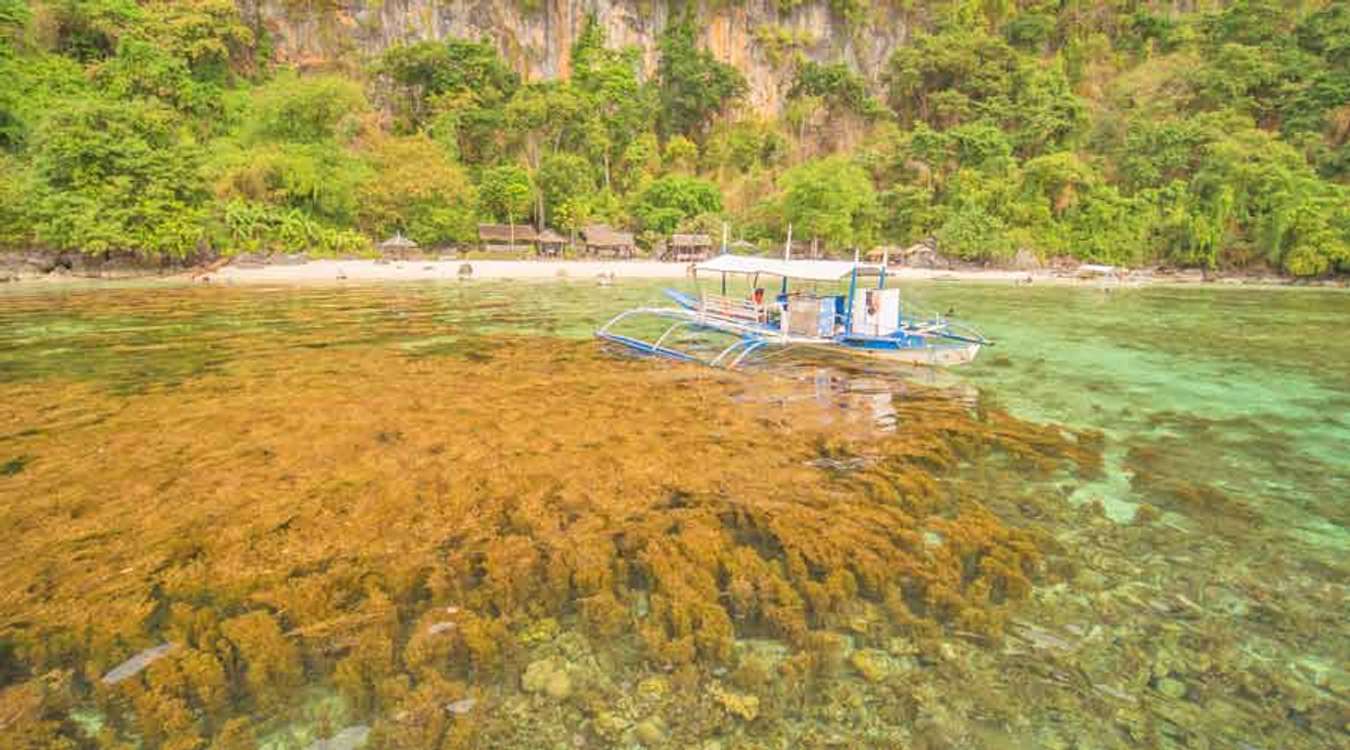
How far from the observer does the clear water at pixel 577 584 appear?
420cm

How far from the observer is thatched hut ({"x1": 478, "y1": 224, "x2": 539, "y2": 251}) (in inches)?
2016

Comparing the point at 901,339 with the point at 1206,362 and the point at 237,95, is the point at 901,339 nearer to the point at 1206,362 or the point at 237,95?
the point at 1206,362

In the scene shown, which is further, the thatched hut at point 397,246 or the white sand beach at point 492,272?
the thatched hut at point 397,246

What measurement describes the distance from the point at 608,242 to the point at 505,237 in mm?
Result: 8108

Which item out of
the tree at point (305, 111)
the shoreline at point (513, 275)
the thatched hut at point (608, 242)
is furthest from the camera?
the thatched hut at point (608, 242)

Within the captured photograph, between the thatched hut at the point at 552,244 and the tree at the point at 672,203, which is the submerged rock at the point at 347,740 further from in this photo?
the tree at the point at 672,203

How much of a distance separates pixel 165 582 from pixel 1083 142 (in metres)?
75.0

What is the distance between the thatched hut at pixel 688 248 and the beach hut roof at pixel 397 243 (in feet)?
65.4

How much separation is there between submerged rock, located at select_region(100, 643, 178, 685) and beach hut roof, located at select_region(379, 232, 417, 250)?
149ft

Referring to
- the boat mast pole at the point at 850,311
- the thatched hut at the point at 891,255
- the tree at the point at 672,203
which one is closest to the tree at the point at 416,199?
the tree at the point at 672,203

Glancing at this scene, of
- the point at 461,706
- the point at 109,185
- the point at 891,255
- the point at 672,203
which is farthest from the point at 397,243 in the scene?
the point at 461,706

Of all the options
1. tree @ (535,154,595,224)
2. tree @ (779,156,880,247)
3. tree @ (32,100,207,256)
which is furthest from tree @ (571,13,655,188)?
tree @ (32,100,207,256)

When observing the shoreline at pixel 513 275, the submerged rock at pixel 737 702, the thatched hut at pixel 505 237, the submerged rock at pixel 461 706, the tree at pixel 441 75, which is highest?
the tree at pixel 441 75

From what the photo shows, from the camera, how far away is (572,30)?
246ft
